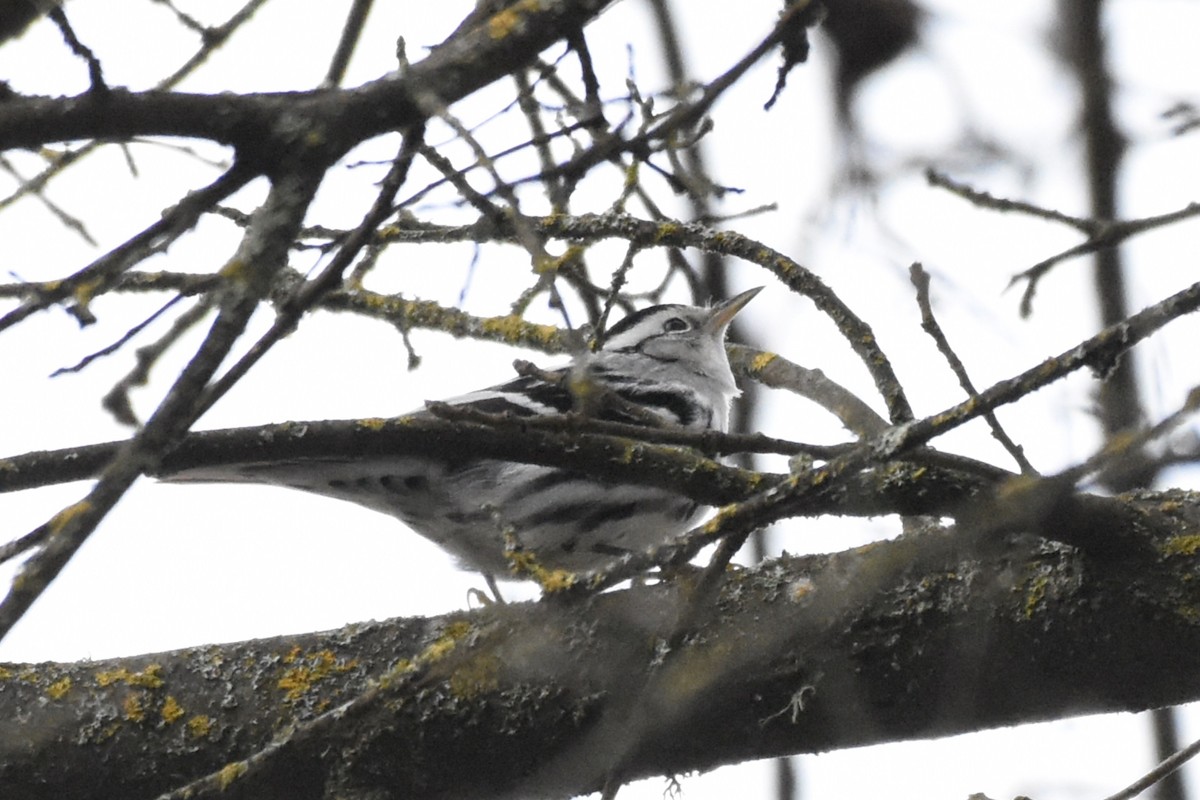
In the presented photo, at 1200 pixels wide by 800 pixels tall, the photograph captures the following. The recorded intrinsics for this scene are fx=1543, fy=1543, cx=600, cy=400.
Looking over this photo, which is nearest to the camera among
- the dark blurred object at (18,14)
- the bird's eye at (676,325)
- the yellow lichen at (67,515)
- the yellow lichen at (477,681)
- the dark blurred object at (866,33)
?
the yellow lichen at (67,515)

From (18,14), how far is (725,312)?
16.0 feet

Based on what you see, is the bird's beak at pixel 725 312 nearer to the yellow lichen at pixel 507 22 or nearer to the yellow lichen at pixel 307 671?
the yellow lichen at pixel 307 671

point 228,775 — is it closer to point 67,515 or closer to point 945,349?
point 67,515

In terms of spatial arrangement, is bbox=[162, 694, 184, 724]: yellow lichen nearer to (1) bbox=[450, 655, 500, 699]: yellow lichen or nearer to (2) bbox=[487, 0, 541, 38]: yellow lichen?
(1) bbox=[450, 655, 500, 699]: yellow lichen

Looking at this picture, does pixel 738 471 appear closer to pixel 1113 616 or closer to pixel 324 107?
Result: pixel 1113 616

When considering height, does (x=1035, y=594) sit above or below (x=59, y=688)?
below

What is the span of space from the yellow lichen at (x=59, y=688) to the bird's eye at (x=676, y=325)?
4187 mm

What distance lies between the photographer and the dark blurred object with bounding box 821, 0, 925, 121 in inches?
118

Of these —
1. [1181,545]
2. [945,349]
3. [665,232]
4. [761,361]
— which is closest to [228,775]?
[945,349]

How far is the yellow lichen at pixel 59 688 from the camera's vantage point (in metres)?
3.54

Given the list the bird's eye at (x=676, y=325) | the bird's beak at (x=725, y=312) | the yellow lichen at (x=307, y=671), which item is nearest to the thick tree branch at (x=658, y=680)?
the yellow lichen at (x=307, y=671)

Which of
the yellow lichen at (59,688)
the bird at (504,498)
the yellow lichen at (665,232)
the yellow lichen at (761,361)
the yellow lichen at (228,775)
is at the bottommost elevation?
the yellow lichen at (228,775)

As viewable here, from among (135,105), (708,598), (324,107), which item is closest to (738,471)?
(708,598)

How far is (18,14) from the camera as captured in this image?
2.22 meters
